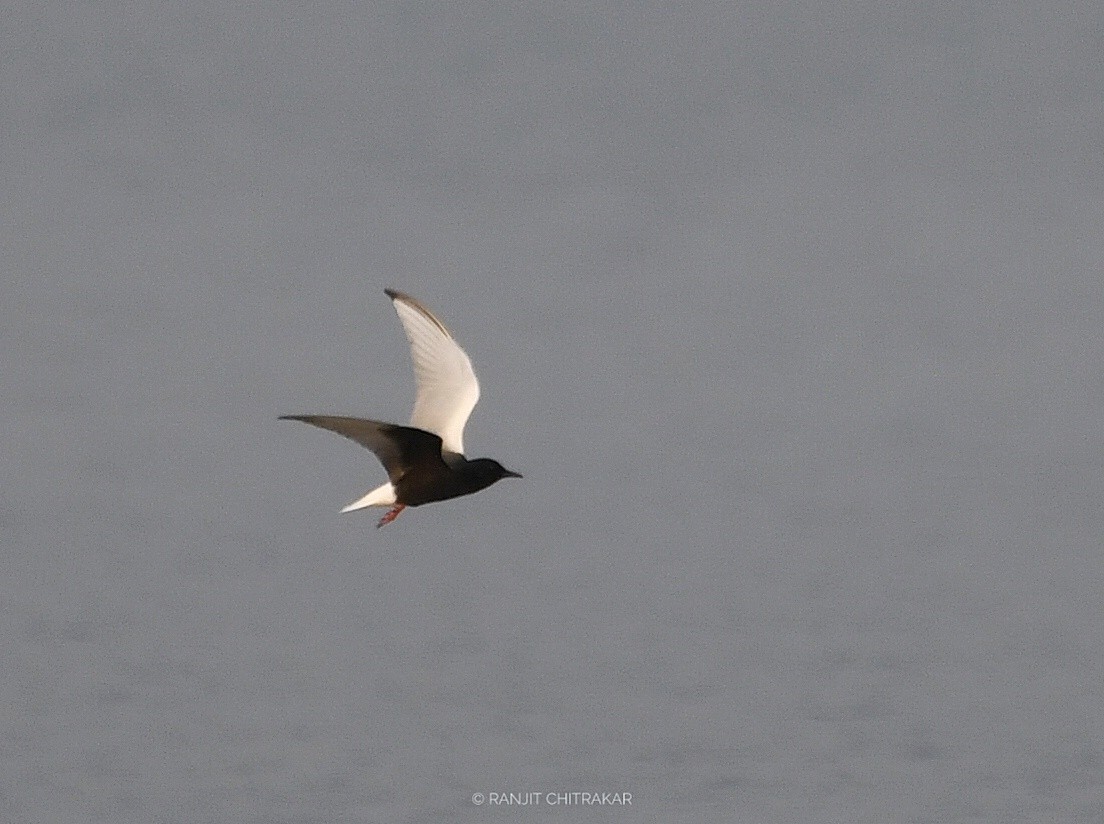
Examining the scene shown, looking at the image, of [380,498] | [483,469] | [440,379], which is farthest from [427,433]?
[440,379]

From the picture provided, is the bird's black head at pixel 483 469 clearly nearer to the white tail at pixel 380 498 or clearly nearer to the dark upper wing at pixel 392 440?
the dark upper wing at pixel 392 440

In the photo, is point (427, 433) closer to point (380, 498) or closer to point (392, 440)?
point (392, 440)

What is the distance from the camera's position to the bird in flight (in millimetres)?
14953

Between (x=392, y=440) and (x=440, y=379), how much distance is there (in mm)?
2020

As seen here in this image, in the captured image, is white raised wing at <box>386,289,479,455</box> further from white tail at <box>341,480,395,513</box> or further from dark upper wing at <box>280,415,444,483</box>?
dark upper wing at <box>280,415,444,483</box>

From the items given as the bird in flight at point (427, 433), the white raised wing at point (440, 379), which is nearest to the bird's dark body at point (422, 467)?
the bird in flight at point (427, 433)

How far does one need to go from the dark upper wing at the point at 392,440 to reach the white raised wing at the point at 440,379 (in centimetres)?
114

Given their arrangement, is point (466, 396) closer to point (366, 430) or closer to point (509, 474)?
point (509, 474)

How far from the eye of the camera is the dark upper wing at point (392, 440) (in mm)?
14211

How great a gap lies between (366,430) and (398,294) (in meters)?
2.14

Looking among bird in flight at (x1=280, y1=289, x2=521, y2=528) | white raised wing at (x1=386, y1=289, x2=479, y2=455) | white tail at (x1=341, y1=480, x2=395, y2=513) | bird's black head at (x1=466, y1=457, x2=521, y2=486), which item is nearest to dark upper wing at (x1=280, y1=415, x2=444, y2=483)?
bird in flight at (x1=280, y1=289, x2=521, y2=528)

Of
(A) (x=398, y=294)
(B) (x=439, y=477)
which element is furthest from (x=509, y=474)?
(A) (x=398, y=294)

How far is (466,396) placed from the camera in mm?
17016

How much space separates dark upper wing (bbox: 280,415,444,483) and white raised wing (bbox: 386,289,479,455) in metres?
1.14
